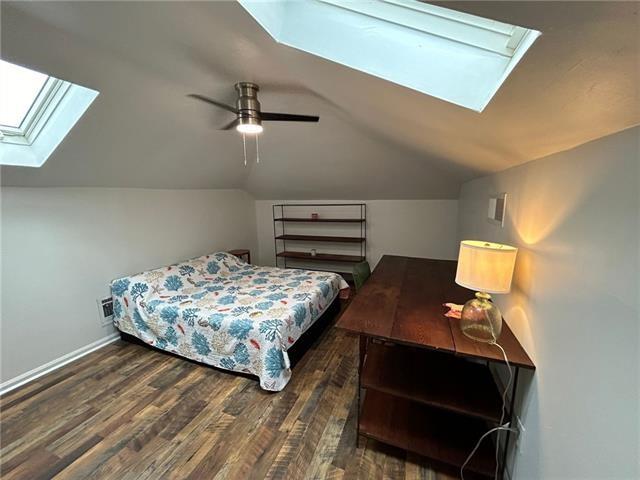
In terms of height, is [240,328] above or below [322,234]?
below

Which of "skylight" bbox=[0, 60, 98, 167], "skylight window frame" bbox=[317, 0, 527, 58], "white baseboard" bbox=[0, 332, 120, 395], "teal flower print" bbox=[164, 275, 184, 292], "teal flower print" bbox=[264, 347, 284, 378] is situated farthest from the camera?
"teal flower print" bbox=[164, 275, 184, 292]

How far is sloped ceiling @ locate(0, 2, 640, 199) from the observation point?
565 millimetres

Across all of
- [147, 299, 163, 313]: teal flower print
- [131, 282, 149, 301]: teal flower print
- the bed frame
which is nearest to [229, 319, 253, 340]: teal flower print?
the bed frame

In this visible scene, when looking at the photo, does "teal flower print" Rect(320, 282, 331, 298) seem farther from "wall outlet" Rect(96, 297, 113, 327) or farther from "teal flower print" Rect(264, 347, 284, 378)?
"wall outlet" Rect(96, 297, 113, 327)

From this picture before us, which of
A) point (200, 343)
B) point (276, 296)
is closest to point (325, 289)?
point (276, 296)

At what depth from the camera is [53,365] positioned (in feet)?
7.76

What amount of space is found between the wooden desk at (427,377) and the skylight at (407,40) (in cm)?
103

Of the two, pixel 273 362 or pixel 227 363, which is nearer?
pixel 273 362

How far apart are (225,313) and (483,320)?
6.22ft

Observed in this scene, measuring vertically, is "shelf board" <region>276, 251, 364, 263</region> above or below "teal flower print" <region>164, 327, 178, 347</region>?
above

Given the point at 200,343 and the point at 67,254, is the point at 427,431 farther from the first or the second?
the point at 67,254

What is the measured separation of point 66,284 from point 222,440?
2074 mm

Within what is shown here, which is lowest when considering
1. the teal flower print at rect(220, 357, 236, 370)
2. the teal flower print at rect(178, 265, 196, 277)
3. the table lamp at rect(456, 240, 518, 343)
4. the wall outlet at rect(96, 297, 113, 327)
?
the teal flower print at rect(220, 357, 236, 370)

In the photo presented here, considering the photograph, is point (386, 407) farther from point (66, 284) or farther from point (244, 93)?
point (66, 284)
